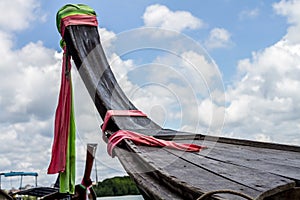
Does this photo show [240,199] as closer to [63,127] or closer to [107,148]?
[107,148]

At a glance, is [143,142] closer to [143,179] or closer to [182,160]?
[182,160]

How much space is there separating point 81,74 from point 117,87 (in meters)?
0.25

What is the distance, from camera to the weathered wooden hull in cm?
109

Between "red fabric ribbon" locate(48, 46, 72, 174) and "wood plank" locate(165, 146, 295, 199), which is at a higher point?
"red fabric ribbon" locate(48, 46, 72, 174)

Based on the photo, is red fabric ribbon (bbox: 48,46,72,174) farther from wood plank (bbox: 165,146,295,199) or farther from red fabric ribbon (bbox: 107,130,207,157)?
wood plank (bbox: 165,146,295,199)

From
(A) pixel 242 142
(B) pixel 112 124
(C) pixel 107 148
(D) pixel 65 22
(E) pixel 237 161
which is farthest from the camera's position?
(D) pixel 65 22

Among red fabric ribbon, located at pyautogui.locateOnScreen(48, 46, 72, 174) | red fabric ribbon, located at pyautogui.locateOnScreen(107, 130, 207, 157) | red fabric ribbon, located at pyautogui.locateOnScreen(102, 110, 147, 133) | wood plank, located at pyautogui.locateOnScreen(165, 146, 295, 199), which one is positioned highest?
red fabric ribbon, located at pyautogui.locateOnScreen(48, 46, 72, 174)

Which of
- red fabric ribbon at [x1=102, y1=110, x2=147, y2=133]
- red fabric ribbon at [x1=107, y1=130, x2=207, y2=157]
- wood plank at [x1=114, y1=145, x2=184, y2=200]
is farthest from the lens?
red fabric ribbon at [x1=102, y1=110, x2=147, y2=133]

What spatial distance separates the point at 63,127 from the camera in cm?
266

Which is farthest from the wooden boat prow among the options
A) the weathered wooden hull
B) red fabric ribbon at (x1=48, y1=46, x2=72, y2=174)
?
red fabric ribbon at (x1=48, y1=46, x2=72, y2=174)

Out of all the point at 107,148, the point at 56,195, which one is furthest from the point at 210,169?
the point at 56,195

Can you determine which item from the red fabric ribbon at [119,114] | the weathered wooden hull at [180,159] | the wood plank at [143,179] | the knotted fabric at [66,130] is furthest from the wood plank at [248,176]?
the knotted fabric at [66,130]

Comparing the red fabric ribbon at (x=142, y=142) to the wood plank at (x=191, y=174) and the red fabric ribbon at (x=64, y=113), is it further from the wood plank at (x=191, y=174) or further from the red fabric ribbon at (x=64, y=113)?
the red fabric ribbon at (x=64, y=113)

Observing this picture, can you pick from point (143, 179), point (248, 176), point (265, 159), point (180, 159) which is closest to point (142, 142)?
point (180, 159)
